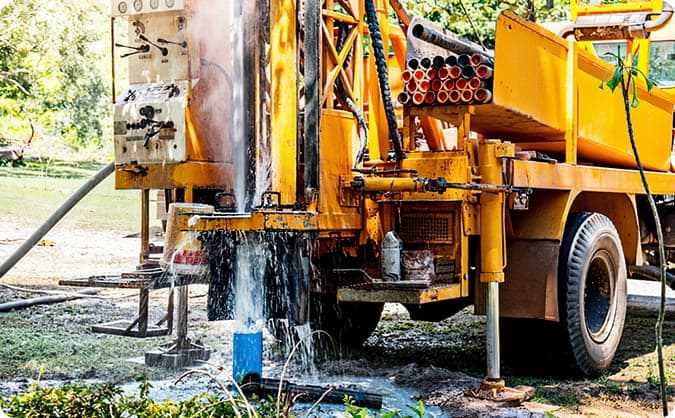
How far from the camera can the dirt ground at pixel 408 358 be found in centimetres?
619

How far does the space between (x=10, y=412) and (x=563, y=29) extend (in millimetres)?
5705

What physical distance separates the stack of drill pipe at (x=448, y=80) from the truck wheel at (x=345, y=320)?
6.68ft

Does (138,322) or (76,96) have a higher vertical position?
(76,96)

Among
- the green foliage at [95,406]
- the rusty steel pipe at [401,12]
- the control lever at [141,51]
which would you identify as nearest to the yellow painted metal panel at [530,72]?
the rusty steel pipe at [401,12]

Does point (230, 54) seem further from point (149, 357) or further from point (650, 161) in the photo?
point (650, 161)

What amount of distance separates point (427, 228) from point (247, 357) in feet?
4.50

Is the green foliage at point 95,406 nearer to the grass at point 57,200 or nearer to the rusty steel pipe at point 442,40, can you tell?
the rusty steel pipe at point 442,40

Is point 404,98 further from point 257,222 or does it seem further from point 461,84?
point 257,222

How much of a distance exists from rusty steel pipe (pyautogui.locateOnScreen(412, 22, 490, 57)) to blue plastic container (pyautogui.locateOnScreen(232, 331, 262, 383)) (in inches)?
78.3

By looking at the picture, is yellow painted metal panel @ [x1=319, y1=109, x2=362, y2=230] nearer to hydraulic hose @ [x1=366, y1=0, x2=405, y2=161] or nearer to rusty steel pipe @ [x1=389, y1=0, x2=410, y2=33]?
hydraulic hose @ [x1=366, y1=0, x2=405, y2=161]

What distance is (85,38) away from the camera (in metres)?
21.6

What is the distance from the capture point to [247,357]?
229 inches

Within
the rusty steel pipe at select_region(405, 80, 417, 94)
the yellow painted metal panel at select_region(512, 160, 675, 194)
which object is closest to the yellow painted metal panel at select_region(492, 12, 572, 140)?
the yellow painted metal panel at select_region(512, 160, 675, 194)

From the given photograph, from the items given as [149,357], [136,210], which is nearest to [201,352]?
[149,357]
